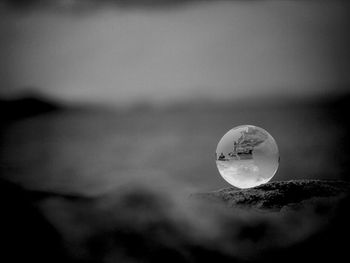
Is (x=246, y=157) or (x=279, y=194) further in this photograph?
(x=279, y=194)

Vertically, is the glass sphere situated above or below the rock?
above

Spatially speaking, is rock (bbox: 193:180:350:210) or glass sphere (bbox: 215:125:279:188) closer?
glass sphere (bbox: 215:125:279:188)

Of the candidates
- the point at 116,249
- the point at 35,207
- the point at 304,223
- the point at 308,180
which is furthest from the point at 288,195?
the point at 35,207

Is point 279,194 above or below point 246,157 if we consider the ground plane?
A: below
